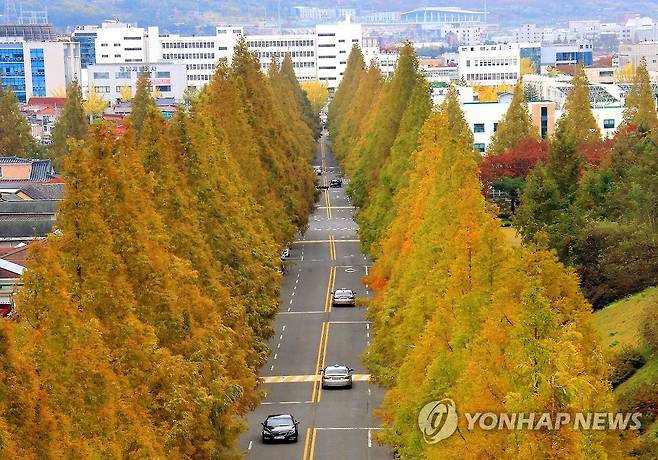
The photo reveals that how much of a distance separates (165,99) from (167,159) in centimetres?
13669

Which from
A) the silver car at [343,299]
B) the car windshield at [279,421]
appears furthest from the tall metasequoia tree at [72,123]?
the car windshield at [279,421]

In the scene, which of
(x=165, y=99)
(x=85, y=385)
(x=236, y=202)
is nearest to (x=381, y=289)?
(x=236, y=202)

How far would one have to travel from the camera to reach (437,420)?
1280 inches

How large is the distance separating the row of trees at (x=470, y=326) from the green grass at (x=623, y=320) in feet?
23.2

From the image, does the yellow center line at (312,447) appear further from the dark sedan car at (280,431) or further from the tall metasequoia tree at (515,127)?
the tall metasequoia tree at (515,127)

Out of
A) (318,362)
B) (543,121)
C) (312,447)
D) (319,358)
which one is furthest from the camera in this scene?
(543,121)

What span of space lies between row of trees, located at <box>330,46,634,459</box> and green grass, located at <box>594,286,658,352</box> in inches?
278

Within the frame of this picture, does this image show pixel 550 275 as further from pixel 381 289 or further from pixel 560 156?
pixel 560 156

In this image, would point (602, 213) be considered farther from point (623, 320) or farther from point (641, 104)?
point (641, 104)

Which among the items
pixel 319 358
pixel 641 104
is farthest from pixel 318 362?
pixel 641 104

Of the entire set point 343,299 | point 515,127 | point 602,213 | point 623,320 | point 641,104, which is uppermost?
point 641,104

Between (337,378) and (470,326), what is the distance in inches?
752

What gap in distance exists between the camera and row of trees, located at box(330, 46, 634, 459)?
26.2 metres

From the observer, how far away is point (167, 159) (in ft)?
142
